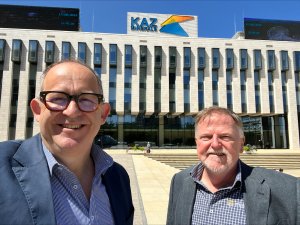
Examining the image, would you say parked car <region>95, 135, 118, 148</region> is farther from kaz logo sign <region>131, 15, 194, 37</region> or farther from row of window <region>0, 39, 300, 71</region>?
kaz logo sign <region>131, 15, 194, 37</region>

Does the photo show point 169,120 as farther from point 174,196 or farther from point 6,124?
point 174,196

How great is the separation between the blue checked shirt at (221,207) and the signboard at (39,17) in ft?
148

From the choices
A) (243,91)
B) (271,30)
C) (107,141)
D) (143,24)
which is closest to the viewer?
(107,141)

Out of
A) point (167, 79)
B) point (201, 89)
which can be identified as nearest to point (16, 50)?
point (167, 79)

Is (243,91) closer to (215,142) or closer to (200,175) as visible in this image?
(200,175)

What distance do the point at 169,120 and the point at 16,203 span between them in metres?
40.5

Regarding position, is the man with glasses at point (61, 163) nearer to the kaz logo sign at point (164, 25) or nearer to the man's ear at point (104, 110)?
the man's ear at point (104, 110)

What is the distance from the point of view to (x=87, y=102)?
6.10 ft

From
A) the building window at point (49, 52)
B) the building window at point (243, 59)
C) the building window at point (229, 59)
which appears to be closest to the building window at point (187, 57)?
the building window at point (229, 59)

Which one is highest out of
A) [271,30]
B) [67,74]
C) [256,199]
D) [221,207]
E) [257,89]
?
[271,30]

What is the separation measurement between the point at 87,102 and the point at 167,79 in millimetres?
38236

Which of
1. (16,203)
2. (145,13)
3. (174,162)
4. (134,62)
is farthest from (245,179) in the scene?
(145,13)

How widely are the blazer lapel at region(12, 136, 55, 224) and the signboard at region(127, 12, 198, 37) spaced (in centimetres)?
4115

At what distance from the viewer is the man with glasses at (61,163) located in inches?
59.4
